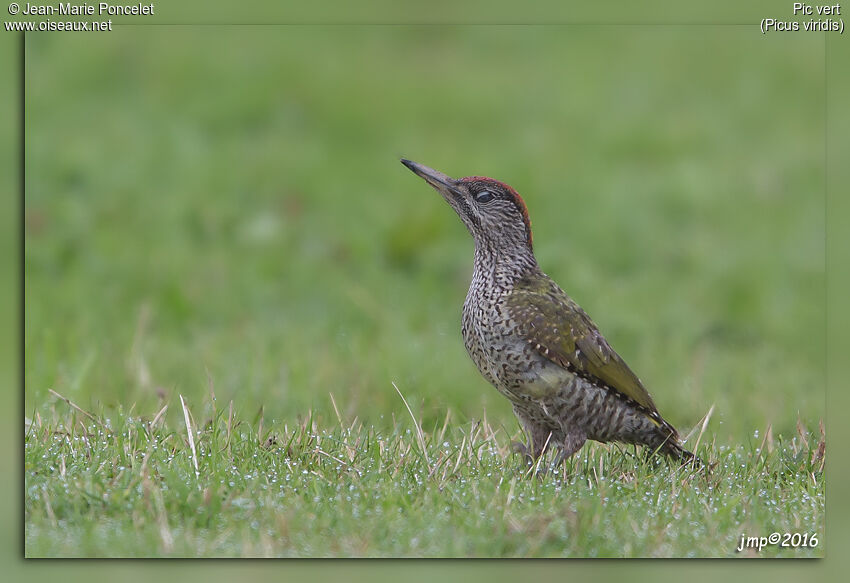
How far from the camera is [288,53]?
12.0 metres

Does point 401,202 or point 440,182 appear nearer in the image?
point 440,182

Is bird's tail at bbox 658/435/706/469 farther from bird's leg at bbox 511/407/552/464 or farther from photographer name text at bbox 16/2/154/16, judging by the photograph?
photographer name text at bbox 16/2/154/16

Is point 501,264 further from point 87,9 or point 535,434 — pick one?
point 87,9

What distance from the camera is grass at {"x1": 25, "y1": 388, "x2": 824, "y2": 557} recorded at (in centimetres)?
449

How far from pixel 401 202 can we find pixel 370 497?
21.6 ft

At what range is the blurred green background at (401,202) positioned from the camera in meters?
8.61

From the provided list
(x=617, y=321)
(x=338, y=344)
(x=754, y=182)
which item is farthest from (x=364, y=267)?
(x=754, y=182)

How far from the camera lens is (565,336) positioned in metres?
5.46

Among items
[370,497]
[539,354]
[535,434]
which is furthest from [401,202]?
[370,497]

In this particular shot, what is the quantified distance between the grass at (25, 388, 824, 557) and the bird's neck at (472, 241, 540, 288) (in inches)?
29.8

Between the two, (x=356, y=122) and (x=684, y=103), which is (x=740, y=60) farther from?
(x=356, y=122)

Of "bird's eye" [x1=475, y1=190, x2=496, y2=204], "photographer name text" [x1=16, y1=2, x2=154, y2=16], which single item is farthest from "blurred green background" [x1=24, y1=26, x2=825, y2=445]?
"photographer name text" [x1=16, y1=2, x2=154, y2=16]

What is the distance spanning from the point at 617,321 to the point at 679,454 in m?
4.04

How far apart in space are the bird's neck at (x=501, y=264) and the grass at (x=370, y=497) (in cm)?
76
